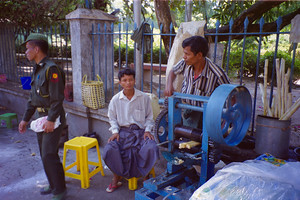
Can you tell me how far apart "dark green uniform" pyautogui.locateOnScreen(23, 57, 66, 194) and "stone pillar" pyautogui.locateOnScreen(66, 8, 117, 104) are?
191 centimetres

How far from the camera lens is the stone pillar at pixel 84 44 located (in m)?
4.75

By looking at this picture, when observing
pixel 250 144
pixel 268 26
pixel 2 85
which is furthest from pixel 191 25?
pixel 2 85

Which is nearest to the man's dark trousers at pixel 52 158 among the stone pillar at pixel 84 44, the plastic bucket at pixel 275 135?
the stone pillar at pixel 84 44

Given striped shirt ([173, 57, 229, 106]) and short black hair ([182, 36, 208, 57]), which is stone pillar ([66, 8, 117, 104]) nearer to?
striped shirt ([173, 57, 229, 106])

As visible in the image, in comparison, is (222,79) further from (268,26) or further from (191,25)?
(268,26)

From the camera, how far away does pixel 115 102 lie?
3.24m

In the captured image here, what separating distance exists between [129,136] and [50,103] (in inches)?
40.2

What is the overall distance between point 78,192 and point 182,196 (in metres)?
1.87

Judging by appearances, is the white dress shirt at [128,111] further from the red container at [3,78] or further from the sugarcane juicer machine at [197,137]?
the red container at [3,78]

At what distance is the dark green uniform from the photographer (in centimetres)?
287

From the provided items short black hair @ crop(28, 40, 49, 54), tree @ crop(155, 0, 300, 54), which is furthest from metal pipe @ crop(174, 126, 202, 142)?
tree @ crop(155, 0, 300, 54)

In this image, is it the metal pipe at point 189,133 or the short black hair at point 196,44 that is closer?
the metal pipe at point 189,133

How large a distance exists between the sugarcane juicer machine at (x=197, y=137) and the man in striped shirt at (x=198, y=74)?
311 mm

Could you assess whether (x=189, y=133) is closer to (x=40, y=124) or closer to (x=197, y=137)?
(x=197, y=137)
